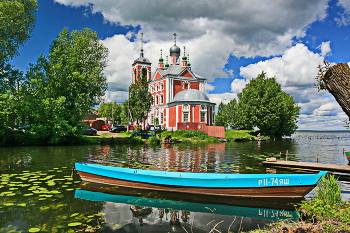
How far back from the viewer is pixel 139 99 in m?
46.4

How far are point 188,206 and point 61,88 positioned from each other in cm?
2862

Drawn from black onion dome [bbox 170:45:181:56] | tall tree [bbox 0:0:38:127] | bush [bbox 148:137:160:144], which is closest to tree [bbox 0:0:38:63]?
tall tree [bbox 0:0:38:127]

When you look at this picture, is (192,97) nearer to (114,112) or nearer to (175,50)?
(175,50)

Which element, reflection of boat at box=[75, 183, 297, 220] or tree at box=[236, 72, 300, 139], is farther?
tree at box=[236, 72, 300, 139]

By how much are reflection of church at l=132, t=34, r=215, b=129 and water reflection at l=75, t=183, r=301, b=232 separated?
40.2 m

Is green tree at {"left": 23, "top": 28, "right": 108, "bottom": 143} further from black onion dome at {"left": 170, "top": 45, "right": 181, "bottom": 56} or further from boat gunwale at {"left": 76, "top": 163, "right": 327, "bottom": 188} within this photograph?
black onion dome at {"left": 170, "top": 45, "right": 181, "bottom": 56}

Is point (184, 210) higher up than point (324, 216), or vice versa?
point (324, 216)

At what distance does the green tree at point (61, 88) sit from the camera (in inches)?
1174

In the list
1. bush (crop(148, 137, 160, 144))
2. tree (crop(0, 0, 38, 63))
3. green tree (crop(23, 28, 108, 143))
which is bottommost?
bush (crop(148, 137, 160, 144))

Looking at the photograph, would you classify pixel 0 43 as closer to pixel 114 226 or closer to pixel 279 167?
pixel 114 226

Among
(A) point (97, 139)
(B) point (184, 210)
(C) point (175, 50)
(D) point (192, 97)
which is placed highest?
(C) point (175, 50)

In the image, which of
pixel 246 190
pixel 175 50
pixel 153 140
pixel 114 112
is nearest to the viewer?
pixel 246 190

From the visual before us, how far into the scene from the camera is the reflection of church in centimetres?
5006

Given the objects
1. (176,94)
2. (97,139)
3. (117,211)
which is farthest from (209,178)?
(176,94)
